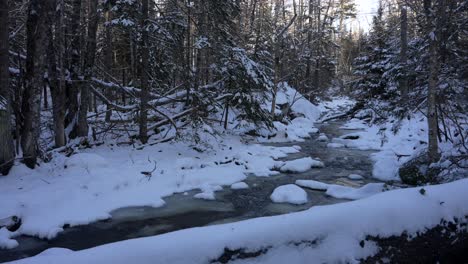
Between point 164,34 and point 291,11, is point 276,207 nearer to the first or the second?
point 164,34

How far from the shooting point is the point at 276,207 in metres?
7.07

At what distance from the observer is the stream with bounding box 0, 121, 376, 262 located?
17.4 ft

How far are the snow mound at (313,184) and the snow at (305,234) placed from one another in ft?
14.1

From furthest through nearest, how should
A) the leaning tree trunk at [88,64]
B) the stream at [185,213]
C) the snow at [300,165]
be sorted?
the leaning tree trunk at [88,64]
the snow at [300,165]
the stream at [185,213]

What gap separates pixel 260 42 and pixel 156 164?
13714mm

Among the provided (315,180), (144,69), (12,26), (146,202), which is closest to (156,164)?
(146,202)

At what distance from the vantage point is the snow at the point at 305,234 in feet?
8.82

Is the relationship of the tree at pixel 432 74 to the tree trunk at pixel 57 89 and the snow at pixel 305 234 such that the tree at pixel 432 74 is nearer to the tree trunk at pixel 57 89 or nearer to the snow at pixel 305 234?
the snow at pixel 305 234

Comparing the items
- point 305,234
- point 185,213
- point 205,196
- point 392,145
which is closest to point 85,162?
point 205,196

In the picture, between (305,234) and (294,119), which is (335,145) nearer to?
(294,119)

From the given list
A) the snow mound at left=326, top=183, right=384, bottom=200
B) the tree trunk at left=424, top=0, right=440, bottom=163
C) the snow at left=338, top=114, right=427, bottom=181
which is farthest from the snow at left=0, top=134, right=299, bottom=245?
the tree trunk at left=424, top=0, right=440, bottom=163

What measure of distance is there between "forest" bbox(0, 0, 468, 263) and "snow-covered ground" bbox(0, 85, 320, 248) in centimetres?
4

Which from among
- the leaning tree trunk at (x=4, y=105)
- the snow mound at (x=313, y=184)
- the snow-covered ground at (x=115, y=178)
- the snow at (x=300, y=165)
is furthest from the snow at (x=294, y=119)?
the leaning tree trunk at (x=4, y=105)

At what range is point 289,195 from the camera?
7598mm
